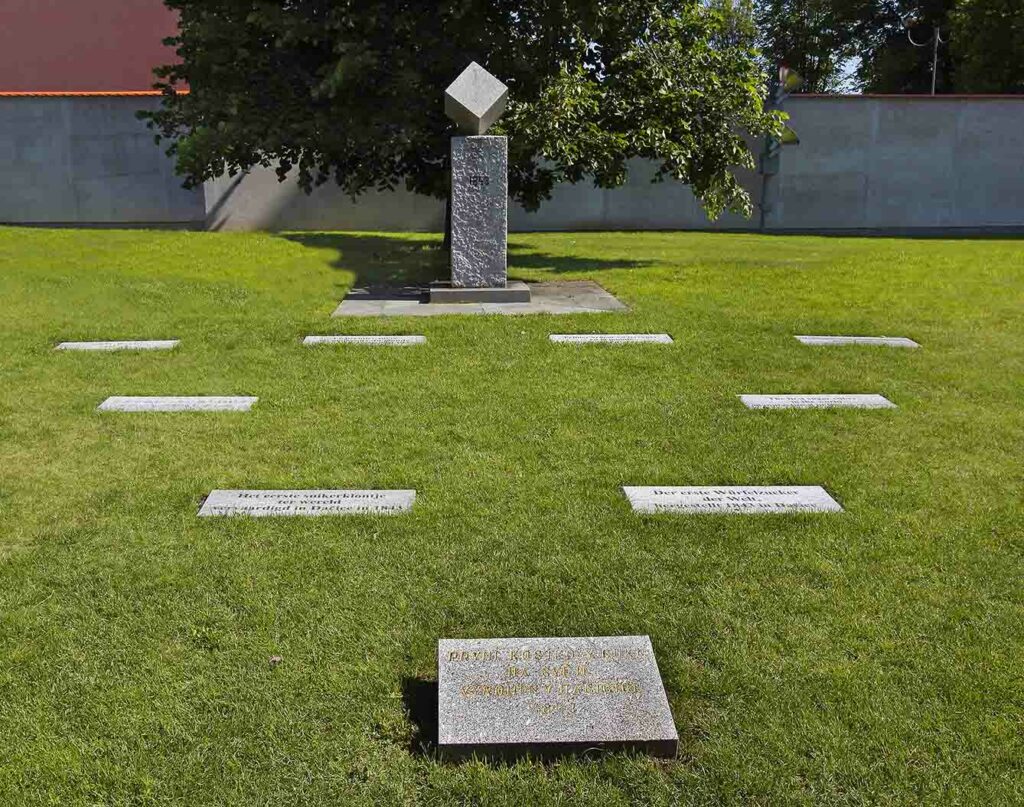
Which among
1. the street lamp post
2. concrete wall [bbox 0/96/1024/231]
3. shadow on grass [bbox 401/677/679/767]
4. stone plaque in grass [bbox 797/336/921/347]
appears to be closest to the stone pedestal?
stone plaque in grass [bbox 797/336/921/347]

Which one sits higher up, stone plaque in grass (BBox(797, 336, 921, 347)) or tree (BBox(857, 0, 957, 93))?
tree (BBox(857, 0, 957, 93))

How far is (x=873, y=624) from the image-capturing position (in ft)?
10.5

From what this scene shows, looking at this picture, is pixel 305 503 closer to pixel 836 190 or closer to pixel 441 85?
pixel 441 85

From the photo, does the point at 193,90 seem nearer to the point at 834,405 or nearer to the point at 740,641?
the point at 834,405

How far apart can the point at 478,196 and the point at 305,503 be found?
6.96 m

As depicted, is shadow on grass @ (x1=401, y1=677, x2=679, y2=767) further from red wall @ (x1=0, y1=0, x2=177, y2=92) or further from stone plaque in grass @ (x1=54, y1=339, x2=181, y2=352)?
red wall @ (x1=0, y1=0, x2=177, y2=92)

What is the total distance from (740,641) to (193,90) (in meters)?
12.8

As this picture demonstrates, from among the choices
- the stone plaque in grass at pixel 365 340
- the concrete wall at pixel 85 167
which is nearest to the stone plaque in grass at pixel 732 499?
the stone plaque in grass at pixel 365 340

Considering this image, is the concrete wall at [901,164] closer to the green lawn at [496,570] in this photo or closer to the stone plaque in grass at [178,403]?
the green lawn at [496,570]

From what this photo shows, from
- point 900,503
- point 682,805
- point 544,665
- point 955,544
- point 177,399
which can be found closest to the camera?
point 682,805

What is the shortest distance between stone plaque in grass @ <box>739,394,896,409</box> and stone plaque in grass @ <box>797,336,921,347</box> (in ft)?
6.33

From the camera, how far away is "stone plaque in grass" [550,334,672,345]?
7.99 m

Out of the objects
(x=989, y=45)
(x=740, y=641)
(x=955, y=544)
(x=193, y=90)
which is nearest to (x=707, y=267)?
(x=193, y=90)

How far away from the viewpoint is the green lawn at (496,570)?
2.48m
